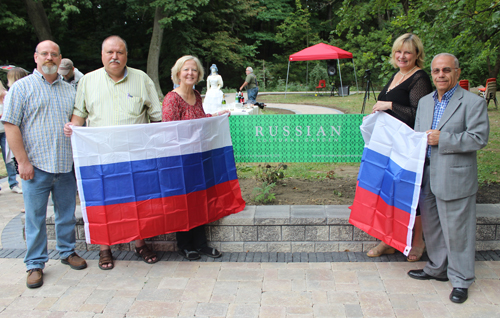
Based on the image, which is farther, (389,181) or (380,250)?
(380,250)

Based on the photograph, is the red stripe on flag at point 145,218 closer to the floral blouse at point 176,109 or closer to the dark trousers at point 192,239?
the dark trousers at point 192,239

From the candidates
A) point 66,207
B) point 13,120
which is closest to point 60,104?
point 13,120

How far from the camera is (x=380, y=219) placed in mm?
3387

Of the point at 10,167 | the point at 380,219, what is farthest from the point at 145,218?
the point at 10,167

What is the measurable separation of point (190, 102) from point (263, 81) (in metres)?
25.7

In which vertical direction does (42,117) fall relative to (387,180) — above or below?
above

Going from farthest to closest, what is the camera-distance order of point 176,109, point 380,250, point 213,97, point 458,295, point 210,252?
1. point 213,97
2. point 210,252
3. point 380,250
4. point 176,109
5. point 458,295

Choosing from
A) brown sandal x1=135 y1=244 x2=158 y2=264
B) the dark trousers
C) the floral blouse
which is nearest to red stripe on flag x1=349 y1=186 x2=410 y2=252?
the dark trousers

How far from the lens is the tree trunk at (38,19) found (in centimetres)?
2067

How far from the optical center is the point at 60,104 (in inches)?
129

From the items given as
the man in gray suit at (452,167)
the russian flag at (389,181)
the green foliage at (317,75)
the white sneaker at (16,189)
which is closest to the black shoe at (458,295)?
the man in gray suit at (452,167)

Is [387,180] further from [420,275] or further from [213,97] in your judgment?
[213,97]

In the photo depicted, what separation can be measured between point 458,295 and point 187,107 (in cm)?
267

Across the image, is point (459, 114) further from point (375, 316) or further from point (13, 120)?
point (13, 120)
